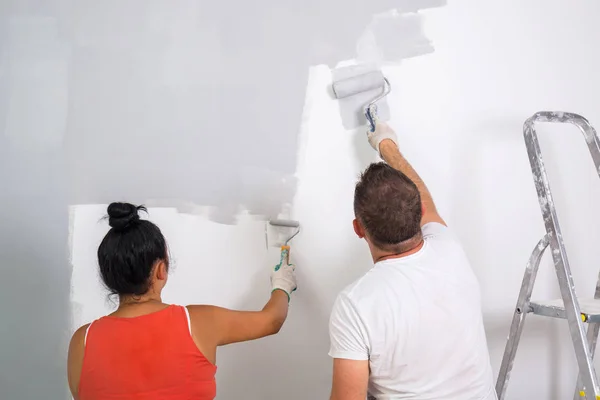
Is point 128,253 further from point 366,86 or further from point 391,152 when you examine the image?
point 366,86

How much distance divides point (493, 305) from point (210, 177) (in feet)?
3.56

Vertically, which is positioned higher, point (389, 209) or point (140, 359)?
point (389, 209)

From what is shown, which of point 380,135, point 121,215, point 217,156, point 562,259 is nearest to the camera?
point 121,215

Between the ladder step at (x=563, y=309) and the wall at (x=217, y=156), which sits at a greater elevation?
the wall at (x=217, y=156)

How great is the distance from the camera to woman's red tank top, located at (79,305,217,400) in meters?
1.24

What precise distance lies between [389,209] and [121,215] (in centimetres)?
62

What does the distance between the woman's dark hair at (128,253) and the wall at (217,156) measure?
0.58m

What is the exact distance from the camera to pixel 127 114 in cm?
191

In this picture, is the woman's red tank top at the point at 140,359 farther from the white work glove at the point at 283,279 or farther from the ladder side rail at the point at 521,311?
the ladder side rail at the point at 521,311

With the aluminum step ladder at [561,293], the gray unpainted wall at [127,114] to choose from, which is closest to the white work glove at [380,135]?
the gray unpainted wall at [127,114]

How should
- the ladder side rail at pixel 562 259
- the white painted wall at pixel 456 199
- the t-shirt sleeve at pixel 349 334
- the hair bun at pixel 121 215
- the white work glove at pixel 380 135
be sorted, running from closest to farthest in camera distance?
1. the t-shirt sleeve at pixel 349 334
2. the hair bun at pixel 121 215
3. the ladder side rail at pixel 562 259
4. the white work glove at pixel 380 135
5. the white painted wall at pixel 456 199

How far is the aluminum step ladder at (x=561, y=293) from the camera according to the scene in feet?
4.67

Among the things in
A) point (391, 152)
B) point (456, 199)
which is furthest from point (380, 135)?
point (456, 199)

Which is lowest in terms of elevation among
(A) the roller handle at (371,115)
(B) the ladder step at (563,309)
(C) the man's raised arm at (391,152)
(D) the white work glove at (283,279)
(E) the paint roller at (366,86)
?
(B) the ladder step at (563,309)
